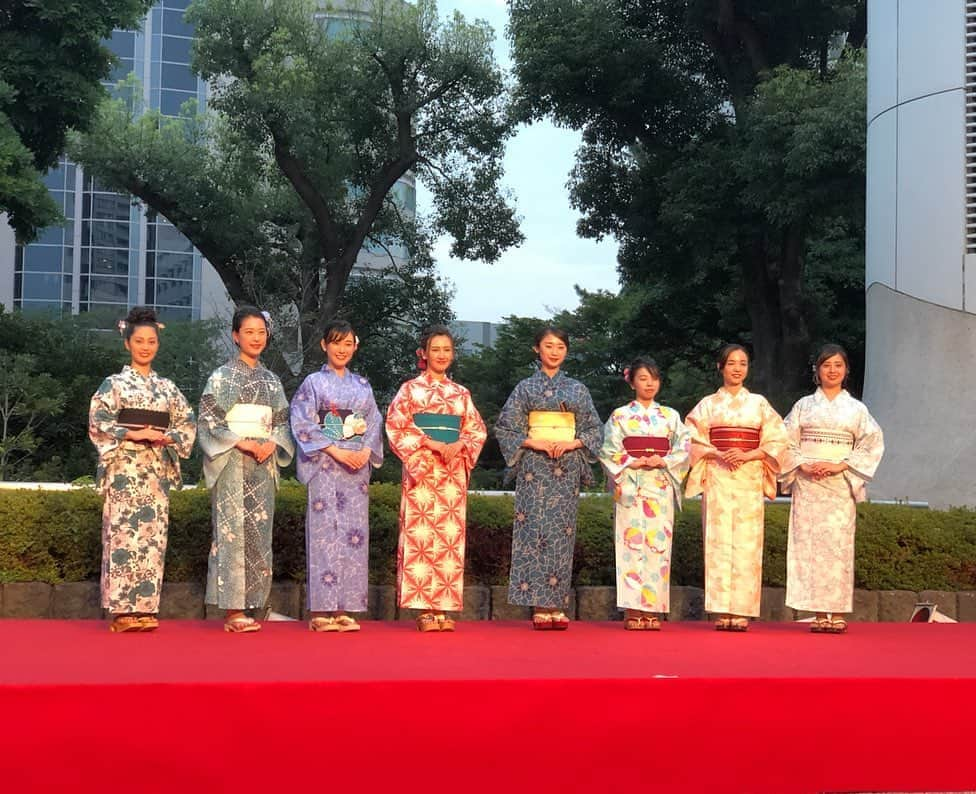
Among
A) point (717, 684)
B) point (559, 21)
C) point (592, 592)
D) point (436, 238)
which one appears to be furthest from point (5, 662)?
point (436, 238)

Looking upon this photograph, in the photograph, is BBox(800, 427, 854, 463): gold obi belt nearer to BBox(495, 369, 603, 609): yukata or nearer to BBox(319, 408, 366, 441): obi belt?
BBox(495, 369, 603, 609): yukata

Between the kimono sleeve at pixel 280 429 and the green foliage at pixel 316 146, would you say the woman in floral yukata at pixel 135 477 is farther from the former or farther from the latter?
the green foliage at pixel 316 146

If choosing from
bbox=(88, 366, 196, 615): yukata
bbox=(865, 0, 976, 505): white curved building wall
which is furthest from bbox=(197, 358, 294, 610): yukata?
bbox=(865, 0, 976, 505): white curved building wall

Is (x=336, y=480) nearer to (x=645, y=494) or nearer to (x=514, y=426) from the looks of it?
(x=514, y=426)

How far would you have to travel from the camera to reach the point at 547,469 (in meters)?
6.44

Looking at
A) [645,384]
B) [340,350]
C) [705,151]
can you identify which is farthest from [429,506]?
[705,151]

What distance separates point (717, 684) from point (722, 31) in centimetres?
1691

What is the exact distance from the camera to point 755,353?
19766 mm

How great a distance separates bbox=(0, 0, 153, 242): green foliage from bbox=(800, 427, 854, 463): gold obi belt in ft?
34.6

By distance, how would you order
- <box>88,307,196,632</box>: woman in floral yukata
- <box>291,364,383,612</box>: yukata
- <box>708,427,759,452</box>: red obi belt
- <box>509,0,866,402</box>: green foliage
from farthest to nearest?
<box>509,0,866,402</box>: green foliage < <box>708,427,759,452</box>: red obi belt < <box>291,364,383,612</box>: yukata < <box>88,307,196,632</box>: woman in floral yukata

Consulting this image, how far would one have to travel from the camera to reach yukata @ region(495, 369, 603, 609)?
6.33 meters

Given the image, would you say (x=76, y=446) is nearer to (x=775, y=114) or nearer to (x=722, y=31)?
(x=775, y=114)

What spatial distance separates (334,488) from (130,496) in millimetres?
1000

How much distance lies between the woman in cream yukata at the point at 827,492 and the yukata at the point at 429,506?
5.99ft
